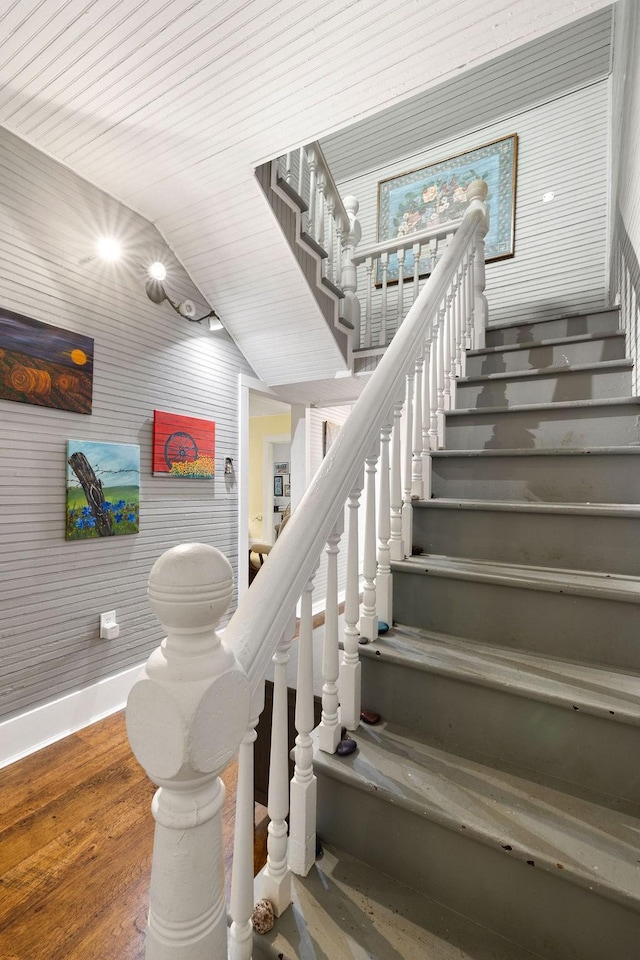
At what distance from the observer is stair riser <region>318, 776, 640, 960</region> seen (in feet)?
2.45

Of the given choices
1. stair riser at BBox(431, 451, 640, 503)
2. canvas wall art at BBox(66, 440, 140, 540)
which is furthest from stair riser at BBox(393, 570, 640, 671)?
canvas wall art at BBox(66, 440, 140, 540)

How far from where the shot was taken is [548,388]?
1900 mm

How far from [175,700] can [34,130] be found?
8.43ft

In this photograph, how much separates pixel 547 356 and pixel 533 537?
1.19 metres

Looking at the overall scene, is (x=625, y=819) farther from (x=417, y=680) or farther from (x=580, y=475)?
(x=580, y=475)

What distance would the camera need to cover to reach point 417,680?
3.72 ft

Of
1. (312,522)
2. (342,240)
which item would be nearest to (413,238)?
(342,240)

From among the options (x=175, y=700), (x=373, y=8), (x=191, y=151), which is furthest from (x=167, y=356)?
(x=175, y=700)

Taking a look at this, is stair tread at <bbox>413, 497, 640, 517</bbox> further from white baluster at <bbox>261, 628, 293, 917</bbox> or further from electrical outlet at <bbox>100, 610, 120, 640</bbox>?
electrical outlet at <bbox>100, 610, 120, 640</bbox>

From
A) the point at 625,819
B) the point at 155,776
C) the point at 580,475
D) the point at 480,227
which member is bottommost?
the point at 625,819

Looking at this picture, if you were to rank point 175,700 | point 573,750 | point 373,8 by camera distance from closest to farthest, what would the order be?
point 175,700, point 573,750, point 373,8

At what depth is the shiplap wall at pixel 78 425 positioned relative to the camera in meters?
1.90

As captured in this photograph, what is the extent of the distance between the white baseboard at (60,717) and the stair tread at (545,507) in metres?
1.40

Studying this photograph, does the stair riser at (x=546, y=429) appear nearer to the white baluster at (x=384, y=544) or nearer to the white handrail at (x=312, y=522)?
the white handrail at (x=312, y=522)
